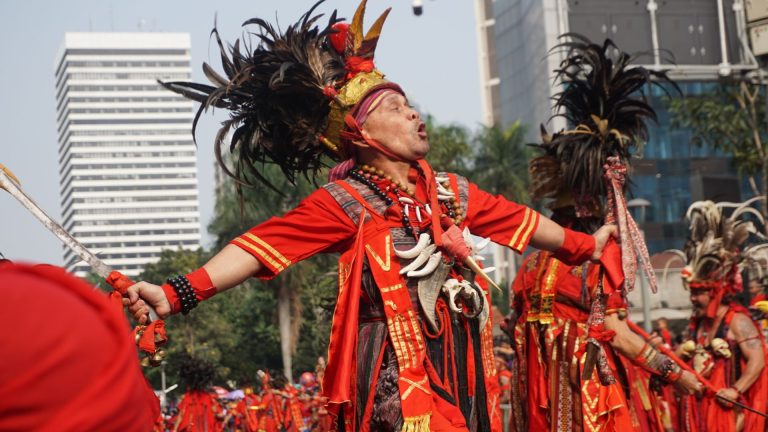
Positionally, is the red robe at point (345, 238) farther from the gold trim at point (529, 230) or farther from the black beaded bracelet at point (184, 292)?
the black beaded bracelet at point (184, 292)

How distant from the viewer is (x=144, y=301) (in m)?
4.99

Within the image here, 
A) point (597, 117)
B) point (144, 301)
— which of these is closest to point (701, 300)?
point (597, 117)

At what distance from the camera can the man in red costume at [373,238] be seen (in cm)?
561

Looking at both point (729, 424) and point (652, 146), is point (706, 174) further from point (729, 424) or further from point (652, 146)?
point (729, 424)

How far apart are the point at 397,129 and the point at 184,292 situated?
151cm

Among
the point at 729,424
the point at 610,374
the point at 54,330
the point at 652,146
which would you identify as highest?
the point at 652,146

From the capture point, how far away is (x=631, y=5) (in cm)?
4466

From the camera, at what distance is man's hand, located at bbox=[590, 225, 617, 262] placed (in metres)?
6.63

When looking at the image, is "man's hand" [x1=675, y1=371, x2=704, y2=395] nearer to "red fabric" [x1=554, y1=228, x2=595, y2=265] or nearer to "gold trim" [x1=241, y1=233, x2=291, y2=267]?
"red fabric" [x1=554, y1=228, x2=595, y2=265]

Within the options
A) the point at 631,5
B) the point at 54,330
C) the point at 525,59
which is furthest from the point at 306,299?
the point at 54,330

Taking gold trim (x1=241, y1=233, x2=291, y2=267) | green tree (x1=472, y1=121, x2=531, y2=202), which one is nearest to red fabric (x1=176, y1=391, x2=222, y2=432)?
gold trim (x1=241, y1=233, x2=291, y2=267)

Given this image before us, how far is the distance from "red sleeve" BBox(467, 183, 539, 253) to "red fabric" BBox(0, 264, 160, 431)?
14.6ft

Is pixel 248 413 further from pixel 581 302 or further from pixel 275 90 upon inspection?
pixel 275 90

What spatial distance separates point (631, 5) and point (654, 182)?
21.3 metres
